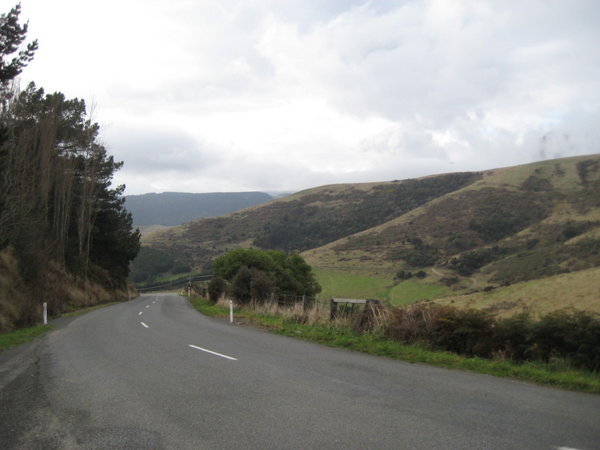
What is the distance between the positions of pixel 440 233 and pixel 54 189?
7173 cm

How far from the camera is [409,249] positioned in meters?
86.3

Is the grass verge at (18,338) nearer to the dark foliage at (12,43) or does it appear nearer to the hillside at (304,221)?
the dark foliage at (12,43)

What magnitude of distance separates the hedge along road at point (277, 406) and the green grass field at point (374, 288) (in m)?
47.0

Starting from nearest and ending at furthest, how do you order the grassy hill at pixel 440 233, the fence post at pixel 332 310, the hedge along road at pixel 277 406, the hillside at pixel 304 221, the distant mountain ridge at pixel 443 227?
the hedge along road at pixel 277 406
the fence post at pixel 332 310
the grassy hill at pixel 440 233
the distant mountain ridge at pixel 443 227
the hillside at pixel 304 221

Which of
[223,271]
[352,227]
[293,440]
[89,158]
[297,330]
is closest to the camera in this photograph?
[293,440]

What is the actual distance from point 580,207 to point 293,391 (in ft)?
314

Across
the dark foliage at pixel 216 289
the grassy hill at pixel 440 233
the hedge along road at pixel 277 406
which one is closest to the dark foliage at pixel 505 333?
the hedge along road at pixel 277 406

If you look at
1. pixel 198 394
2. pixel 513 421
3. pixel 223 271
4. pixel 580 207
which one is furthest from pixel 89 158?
pixel 580 207

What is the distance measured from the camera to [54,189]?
4062 centimetres

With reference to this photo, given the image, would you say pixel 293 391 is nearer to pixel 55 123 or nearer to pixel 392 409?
pixel 392 409

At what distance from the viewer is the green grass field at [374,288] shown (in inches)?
2339

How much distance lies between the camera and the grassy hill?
198 ft

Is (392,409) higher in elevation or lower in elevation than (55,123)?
lower

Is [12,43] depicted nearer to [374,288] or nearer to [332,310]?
[332,310]
